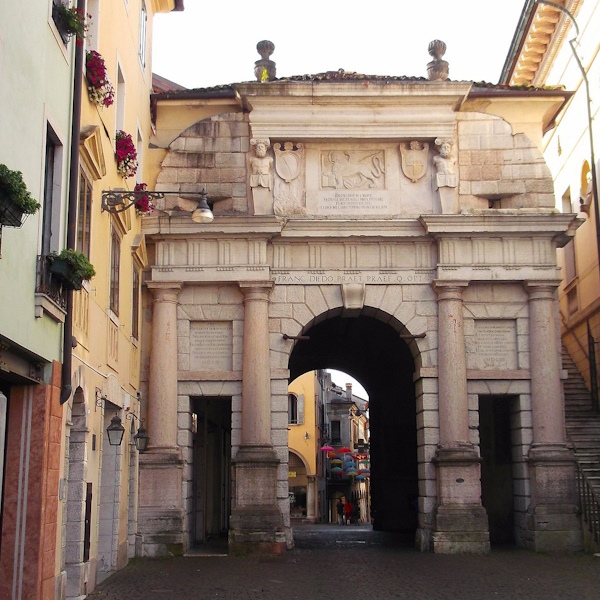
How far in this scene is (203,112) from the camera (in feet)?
69.6

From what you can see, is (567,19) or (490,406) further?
(567,19)

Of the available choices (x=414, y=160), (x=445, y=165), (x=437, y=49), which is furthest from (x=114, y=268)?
(x=437, y=49)

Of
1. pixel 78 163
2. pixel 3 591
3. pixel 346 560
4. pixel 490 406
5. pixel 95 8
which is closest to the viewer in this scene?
pixel 3 591

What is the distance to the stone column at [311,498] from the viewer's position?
5288cm

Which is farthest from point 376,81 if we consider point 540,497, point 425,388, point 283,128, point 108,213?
point 540,497

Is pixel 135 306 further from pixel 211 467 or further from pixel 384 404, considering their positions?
pixel 384 404

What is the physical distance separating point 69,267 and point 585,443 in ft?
44.4

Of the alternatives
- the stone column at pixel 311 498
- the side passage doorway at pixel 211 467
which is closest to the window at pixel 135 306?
the side passage doorway at pixel 211 467

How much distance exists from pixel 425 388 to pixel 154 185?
7.04 metres

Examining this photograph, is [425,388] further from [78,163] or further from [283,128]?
[78,163]

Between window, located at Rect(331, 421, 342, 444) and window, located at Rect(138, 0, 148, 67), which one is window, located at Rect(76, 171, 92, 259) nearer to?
window, located at Rect(138, 0, 148, 67)

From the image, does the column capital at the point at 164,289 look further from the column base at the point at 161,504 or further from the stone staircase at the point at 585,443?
the stone staircase at the point at 585,443

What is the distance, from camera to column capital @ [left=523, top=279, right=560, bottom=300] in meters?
20.1

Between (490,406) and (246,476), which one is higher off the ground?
(490,406)
